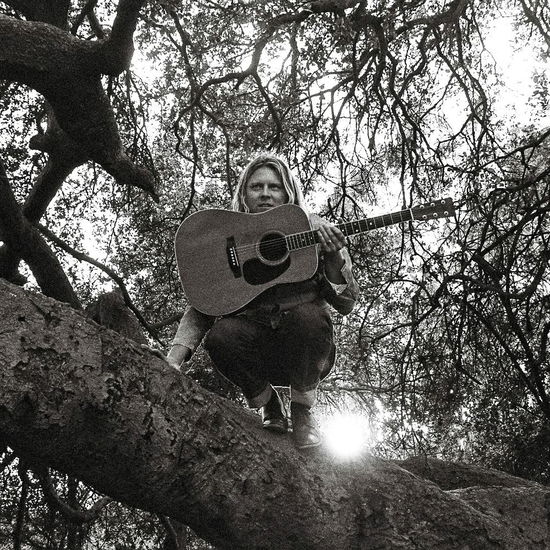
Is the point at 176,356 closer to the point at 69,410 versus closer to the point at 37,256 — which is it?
the point at 69,410

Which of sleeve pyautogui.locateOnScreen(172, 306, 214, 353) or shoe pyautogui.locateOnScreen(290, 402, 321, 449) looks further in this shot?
sleeve pyautogui.locateOnScreen(172, 306, 214, 353)

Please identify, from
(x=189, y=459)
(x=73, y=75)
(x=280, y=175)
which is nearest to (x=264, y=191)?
(x=280, y=175)

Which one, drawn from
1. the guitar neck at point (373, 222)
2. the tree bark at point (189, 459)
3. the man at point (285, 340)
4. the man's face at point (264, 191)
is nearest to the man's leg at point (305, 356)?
the man at point (285, 340)

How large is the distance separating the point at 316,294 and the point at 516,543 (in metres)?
1.26

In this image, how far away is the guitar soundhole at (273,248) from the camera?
295 cm

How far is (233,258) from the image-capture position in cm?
302

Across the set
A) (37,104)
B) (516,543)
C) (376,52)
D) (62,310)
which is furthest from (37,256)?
(516,543)

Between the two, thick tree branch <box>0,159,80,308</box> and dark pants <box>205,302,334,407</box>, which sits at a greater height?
thick tree branch <box>0,159,80,308</box>

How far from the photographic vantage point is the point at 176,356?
2.82m

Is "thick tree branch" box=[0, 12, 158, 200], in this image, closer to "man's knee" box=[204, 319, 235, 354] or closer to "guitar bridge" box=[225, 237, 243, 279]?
"guitar bridge" box=[225, 237, 243, 279]

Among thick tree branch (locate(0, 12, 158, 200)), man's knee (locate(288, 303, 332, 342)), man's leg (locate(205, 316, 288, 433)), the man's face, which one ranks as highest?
thick tree branch (locate(0, 12, 158, 200))

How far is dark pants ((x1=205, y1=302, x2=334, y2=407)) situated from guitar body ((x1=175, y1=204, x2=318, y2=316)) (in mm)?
168

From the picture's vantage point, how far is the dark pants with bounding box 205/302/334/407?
2.61 m

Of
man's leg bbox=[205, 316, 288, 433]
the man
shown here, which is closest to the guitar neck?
the man
